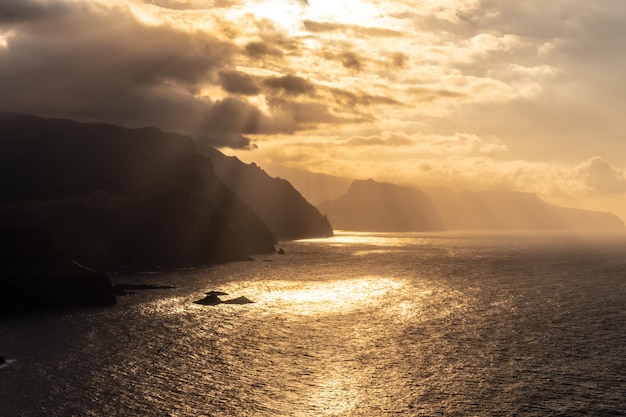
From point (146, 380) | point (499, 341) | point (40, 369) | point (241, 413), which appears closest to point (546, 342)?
point (499, 341)

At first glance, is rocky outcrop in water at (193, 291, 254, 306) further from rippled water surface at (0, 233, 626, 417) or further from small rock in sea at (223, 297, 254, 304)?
rippled water surface at (0, 233, 626, 417)

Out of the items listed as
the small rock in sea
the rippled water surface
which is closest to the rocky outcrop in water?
the small rock in sea

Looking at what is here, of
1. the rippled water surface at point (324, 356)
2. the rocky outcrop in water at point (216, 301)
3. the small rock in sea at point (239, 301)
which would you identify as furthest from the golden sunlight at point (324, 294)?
the rocky outcrop in water at point (216, 301)

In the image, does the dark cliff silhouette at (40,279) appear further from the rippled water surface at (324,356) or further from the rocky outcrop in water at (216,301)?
the rocky outcrop in water at (216,301)

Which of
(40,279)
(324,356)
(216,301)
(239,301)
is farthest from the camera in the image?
(239,301)

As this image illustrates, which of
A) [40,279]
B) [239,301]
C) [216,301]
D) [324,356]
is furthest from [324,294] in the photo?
[40,279]

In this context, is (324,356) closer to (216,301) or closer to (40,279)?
(216,301)

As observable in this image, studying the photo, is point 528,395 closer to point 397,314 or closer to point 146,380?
point 146,380

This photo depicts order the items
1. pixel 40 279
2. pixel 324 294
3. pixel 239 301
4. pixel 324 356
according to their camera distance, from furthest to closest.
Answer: pixel 324 294
pixel 239 301
pixel 40 279
pixel 324 356

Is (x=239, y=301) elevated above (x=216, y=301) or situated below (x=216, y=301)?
below
